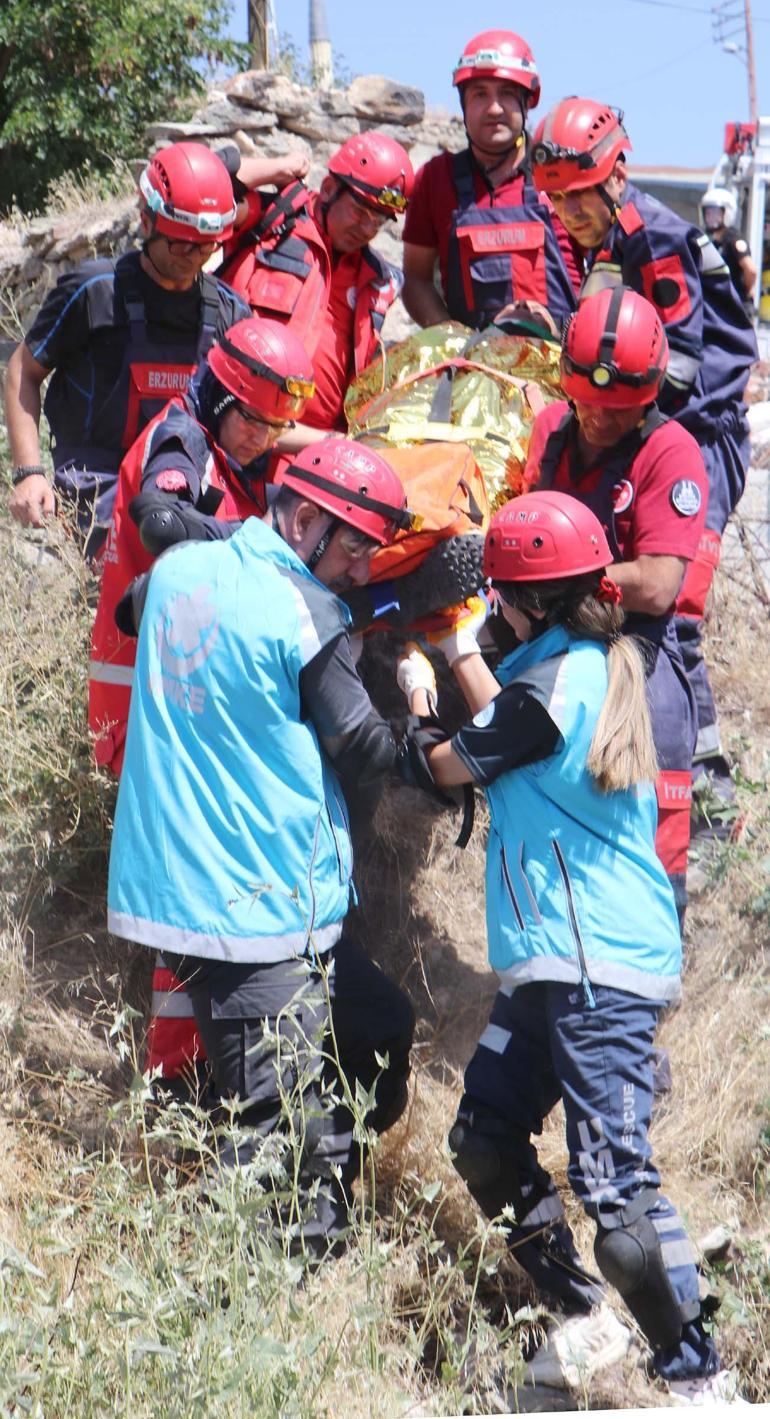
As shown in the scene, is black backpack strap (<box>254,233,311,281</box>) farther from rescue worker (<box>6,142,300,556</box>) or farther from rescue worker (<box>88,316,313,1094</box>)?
rescue worker (<box>88,316,313,1094</box>)

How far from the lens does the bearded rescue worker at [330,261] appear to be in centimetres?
514

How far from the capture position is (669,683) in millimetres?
4352

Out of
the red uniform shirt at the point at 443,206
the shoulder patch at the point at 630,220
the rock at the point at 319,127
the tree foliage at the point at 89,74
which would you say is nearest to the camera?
the shoulder patch at the point at 630,220

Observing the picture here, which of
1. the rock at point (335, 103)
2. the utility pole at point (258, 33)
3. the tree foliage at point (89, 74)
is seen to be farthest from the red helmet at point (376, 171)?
the utility pole at point (258, 33)

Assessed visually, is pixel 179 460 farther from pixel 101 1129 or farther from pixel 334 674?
pixel 101 1129

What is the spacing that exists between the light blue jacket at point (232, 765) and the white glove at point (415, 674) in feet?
2.33

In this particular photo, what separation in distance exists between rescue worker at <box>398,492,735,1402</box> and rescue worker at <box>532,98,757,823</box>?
3.93ft

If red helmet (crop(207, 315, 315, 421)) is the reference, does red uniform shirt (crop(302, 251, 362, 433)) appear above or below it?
below

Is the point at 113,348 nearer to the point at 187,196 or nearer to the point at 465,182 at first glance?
the point at 187,196

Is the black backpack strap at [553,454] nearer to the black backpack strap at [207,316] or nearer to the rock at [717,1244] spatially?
the black backpack strap at [207,316]

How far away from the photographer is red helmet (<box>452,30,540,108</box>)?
5242 mm

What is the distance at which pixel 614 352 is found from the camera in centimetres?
398

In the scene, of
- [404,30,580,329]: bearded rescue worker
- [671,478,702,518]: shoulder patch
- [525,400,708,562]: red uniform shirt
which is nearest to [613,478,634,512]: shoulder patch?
[525,400,708,562]: red uniform shirt

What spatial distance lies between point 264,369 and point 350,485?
657mm
